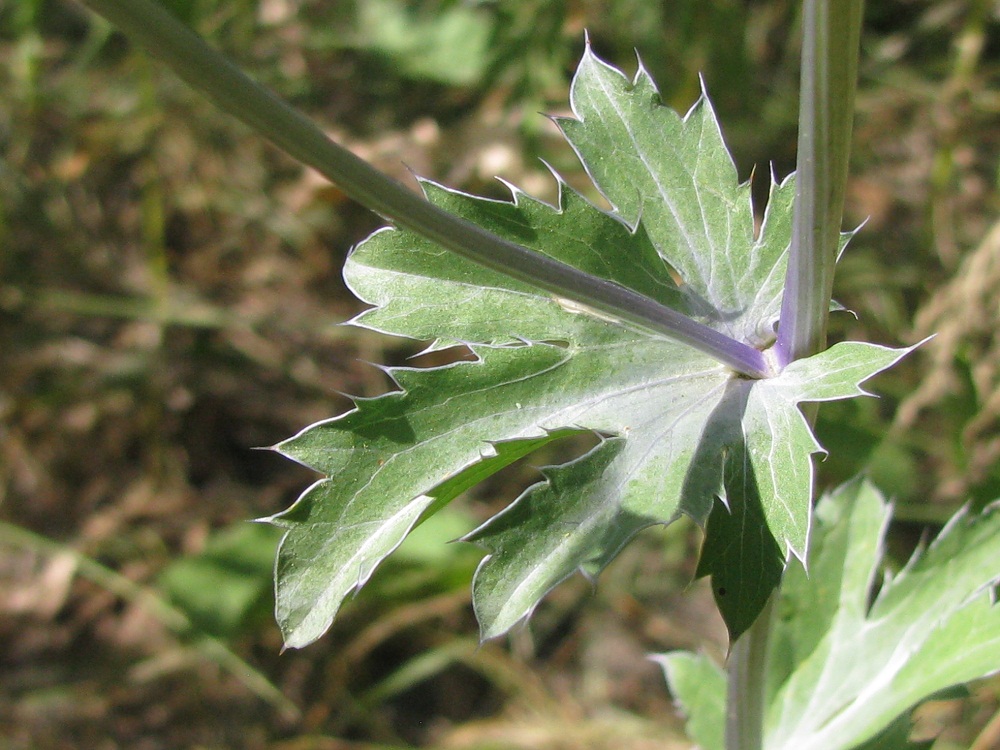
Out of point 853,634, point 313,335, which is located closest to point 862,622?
point 853,634

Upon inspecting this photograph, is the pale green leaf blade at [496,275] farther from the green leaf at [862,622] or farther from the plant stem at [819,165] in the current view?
the green leaf at [862,622]

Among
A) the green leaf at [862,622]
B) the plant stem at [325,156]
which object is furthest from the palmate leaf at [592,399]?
the green leaf at [862,622]

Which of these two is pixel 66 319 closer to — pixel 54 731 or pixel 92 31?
pixel 92 31

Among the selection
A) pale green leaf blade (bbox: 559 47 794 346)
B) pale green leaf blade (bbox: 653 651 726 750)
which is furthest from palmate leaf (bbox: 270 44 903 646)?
pale green leaf blade (bbox: 653 651 726 750)

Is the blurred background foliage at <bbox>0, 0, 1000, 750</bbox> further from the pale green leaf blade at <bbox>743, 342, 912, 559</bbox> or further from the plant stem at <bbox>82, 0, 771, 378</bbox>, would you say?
the plant stem at <bbox>82, 0, 771, 378</bbox>

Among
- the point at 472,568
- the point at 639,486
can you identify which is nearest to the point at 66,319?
the point at 472,568

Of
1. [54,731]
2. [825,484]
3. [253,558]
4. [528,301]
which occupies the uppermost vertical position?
[528,301]
